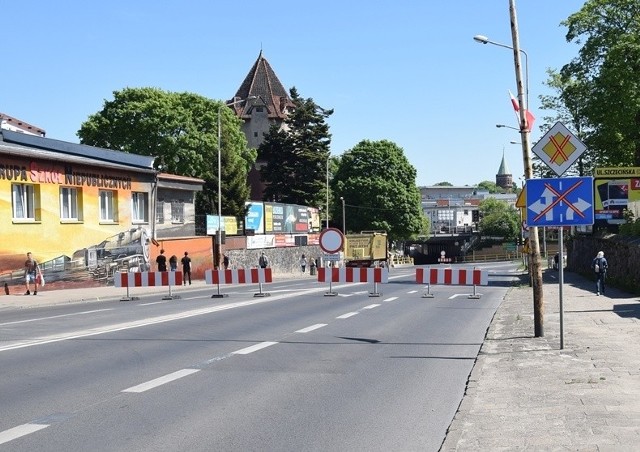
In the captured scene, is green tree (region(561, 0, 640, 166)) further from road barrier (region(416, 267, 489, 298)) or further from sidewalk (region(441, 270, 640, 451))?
sidewalk (region(441, 270, 640, 451))

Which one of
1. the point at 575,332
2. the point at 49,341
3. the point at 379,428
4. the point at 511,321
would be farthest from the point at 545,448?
the point at 511,321

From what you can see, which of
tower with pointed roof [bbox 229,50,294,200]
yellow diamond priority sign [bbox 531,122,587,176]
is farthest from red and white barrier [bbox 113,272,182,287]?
tower with pointed roof [bbox 229,50,294,200]

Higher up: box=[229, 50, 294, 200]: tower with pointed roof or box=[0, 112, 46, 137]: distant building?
box=[229, 50, 294, 200]: tower with pointed roof

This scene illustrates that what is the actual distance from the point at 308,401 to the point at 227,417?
3.79ft

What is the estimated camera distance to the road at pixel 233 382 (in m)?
6.97

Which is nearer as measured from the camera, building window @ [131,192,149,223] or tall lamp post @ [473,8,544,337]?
tall lamp post @ [473,8,544,337]

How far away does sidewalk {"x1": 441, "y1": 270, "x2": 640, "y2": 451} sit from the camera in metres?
6.54

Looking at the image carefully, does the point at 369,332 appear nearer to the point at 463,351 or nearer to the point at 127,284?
the point at 463,351

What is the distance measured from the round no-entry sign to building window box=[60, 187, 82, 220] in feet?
51.5

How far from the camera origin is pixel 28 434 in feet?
22.8

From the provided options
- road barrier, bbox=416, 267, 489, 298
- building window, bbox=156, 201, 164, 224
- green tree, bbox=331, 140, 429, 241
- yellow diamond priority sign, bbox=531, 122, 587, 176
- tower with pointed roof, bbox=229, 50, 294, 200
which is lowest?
road barrier, bbox=416, 267, 489, 298

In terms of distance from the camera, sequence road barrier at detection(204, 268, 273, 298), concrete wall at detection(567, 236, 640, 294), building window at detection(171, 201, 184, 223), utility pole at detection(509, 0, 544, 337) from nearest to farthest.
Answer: utility pole at detection(509, 0, 544, 337)
road barrier at detection(204, 268, 273, 298)
concrete wall at detection(567, 236, 640, 294)
building window at detection(171, 201, 184, 223)

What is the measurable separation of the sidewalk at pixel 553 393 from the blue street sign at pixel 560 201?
6.54 feet

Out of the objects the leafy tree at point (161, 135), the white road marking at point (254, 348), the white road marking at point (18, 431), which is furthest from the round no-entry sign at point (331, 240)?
the leafy tree at point (161, 135)
